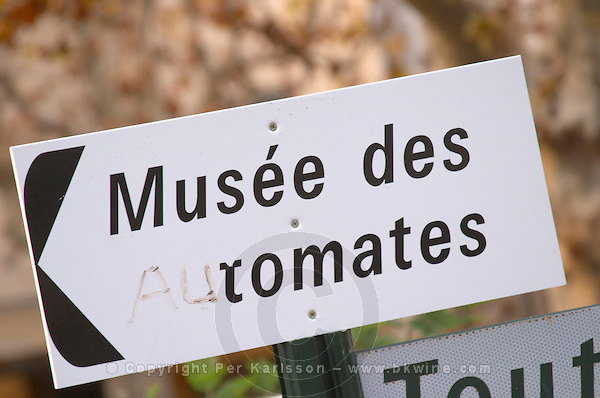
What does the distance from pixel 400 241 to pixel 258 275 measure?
13 cm

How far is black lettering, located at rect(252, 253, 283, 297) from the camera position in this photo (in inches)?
20.6

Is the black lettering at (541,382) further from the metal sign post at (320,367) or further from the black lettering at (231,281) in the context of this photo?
the black lettering at (231,281)

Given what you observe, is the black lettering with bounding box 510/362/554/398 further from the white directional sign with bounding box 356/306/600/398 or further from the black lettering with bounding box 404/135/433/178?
the black lettering with bounding box 404/135/433/178

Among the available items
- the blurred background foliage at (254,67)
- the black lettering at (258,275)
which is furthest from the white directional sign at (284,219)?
the blurred background foliage at (254,67)

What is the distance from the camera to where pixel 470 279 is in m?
0.54

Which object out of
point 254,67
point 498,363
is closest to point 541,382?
point 498,363

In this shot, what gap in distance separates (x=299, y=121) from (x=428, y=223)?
14 cm

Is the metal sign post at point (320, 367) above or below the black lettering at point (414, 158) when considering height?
below

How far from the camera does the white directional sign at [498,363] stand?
21.1 inches

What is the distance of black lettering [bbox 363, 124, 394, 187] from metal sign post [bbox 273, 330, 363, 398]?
136 mm

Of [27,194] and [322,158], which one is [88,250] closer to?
[27,194]

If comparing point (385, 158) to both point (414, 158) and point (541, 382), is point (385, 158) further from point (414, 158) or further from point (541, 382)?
point (541, 382)

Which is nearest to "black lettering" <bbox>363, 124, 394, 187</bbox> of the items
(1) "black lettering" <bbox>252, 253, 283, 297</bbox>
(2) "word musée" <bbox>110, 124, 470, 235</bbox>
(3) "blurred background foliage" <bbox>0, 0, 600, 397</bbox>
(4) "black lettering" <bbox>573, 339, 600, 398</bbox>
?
(2) "word musée" <bbox>110, 124, 470, 235</bbox>

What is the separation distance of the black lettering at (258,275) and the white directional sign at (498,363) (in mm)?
93
